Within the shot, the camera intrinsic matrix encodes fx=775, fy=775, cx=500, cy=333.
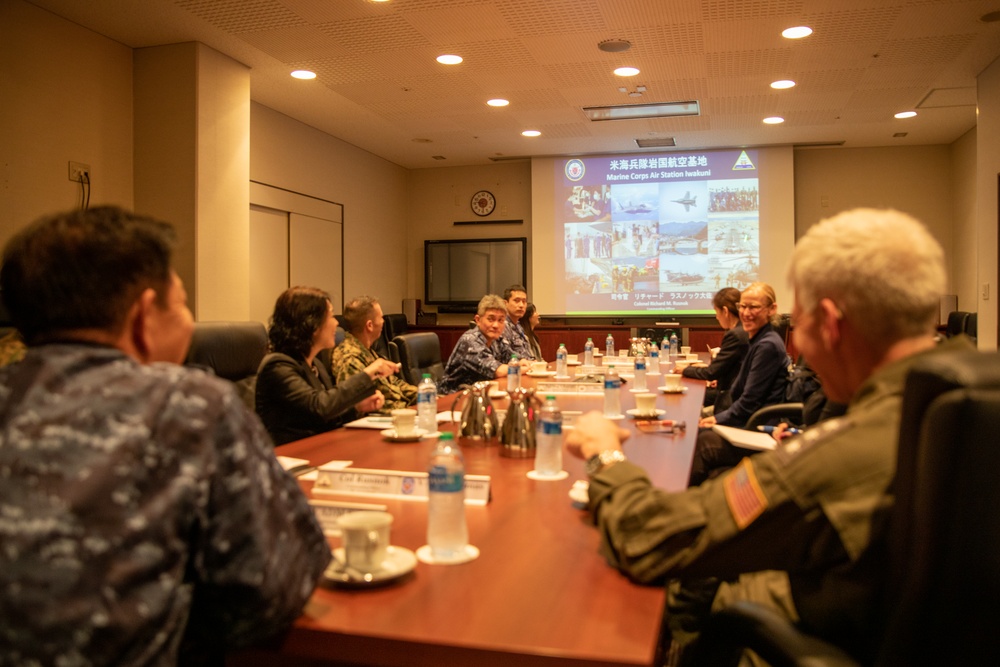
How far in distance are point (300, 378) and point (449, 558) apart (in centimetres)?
174

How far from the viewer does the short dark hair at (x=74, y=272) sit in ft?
3.29

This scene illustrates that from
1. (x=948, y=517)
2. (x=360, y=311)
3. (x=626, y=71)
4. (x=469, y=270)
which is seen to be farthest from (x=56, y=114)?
(x=469, y=270)

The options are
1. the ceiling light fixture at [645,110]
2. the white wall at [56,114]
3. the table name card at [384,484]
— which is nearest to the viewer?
the table name card at [384,484]

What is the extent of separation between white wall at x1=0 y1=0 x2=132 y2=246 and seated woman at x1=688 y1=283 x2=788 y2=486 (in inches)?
141

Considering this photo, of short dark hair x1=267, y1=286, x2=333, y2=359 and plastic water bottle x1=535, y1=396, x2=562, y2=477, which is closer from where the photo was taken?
plastic water bottle x1=535, y1=396, x2=562, y2=477

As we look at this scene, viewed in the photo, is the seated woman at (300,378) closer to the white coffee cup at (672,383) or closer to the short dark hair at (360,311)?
the short dark hair at (360,311)

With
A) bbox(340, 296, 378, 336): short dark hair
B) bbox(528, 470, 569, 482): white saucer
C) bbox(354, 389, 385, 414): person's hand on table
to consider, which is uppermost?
bbox(340, 296, 378, 336): short dark hair

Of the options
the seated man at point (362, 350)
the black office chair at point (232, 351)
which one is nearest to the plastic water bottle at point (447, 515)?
the black office chair at point (232, 351)

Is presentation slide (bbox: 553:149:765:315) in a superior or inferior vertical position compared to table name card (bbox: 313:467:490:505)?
superior

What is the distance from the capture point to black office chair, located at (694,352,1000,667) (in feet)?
2.72

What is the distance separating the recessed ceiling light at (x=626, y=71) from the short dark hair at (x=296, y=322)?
3790 millimetres

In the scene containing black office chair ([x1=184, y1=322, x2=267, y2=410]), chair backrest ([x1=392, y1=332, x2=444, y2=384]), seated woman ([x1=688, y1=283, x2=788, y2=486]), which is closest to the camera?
black office chair ([x1=184, y1=322, x2=267, y2=410])

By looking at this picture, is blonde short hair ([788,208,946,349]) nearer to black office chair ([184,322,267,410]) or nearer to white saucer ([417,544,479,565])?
white saucer ([417,544,479,565])

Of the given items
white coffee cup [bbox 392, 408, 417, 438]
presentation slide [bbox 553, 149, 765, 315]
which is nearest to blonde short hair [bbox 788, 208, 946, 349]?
white coffee cup [bbox 392, 408, 417, 438]
